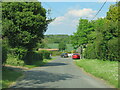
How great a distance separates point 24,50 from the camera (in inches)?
1064

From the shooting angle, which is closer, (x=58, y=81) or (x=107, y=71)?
(x=58, y=81)

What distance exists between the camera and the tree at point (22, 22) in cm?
2616

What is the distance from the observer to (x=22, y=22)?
26.3m

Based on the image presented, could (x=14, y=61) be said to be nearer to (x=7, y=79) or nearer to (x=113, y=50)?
(x=113, y=50)

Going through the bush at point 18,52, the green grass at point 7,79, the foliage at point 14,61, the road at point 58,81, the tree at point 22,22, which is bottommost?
the road at point 58,81

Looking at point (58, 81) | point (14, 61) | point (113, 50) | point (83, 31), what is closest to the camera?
point (58, 81)

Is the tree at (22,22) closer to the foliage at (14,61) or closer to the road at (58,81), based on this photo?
the foliage at (14,61)

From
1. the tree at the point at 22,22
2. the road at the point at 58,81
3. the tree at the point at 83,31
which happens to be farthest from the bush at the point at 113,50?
the tree at the point at 83,31

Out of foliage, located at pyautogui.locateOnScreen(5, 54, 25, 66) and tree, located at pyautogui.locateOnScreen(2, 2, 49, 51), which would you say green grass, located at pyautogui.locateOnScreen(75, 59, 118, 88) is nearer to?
foliage, located at pyautogui.locateOnScreen(5, 54, 25, 66)

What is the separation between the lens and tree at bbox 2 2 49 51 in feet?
85.8

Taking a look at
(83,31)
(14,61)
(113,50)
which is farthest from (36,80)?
(83,31)

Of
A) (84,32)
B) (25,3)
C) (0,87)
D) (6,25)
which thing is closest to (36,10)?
(25,3)

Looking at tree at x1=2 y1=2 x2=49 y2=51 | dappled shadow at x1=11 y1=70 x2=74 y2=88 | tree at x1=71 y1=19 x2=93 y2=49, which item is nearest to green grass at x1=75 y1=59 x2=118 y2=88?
dappled shadow at x1=11 y1=70 x2=74 y2=88

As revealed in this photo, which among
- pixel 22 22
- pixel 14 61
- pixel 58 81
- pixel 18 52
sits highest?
pixel 22 22
